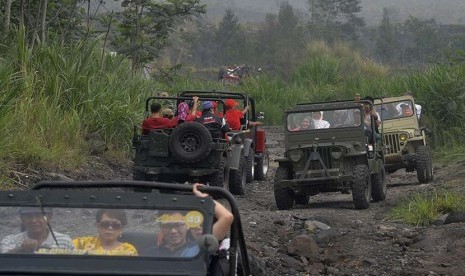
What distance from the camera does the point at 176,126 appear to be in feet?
43.7

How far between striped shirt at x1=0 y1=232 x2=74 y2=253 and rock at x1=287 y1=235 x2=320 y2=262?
4.91m

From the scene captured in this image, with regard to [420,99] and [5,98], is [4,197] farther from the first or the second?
[420,99]

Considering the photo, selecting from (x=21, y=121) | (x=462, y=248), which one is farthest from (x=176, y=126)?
(x=462, y=248)

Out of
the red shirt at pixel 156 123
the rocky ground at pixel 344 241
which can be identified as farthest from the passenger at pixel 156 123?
the rocky ground at pixel 344 241

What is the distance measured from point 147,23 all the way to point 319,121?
10956mm

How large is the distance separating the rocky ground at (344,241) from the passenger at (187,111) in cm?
143

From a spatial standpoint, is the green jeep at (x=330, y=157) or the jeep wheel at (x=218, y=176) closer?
the green jeep at (x=330, y=157)

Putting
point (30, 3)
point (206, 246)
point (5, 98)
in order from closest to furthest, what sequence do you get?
point (206, 246) < point (5, 98) < point (30, 3)

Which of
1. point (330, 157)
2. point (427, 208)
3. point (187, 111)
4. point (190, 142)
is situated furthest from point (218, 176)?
point (427, 208)

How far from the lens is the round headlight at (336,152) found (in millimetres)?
13188

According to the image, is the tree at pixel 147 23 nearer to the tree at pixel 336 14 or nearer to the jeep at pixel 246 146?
the jeep at pixel 246 146

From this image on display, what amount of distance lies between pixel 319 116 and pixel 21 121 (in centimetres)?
413

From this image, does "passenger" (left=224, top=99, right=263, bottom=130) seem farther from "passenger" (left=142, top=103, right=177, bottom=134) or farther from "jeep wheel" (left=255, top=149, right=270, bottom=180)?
"passenger" (left=142, top=103, right=177, bottom=134)

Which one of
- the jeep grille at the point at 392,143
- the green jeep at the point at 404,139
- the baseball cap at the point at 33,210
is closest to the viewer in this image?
the baseball cap at the point at 33,210
